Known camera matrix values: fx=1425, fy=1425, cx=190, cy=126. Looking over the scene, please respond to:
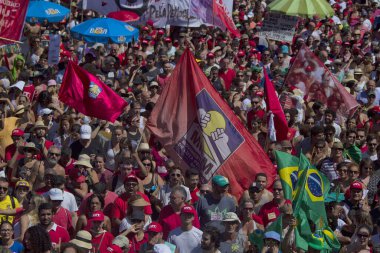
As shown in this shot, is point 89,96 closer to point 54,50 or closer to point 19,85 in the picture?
point 19,85

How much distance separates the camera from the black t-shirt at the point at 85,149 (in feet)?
53.6

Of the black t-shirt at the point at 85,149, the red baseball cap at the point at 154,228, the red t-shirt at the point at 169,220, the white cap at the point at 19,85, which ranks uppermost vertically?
the red baseball cap at the point at 154,228

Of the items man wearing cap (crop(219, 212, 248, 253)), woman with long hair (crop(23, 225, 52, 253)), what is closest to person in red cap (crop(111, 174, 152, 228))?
man wearing cap (crop(219, 212, 248, 253))

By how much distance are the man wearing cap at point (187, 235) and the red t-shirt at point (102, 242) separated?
21.6 inches

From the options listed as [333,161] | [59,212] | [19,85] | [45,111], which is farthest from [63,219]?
[19,85]

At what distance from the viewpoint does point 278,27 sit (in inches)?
909

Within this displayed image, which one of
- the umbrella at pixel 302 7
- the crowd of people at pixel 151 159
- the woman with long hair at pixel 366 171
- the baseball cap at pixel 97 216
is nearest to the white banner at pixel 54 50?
the crowd of people at pixel 151 159

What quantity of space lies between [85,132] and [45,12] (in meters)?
8.26

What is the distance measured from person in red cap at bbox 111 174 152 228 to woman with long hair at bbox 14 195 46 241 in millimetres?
885

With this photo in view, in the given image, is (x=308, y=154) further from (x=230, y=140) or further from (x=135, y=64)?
(x=135, y=64)

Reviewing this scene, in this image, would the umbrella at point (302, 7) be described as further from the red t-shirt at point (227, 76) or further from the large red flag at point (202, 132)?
the large red flag at point (202, 132)

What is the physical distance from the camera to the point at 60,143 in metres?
16.9

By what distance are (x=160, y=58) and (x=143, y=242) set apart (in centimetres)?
902

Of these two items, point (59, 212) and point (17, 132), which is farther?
point (17, 132)
